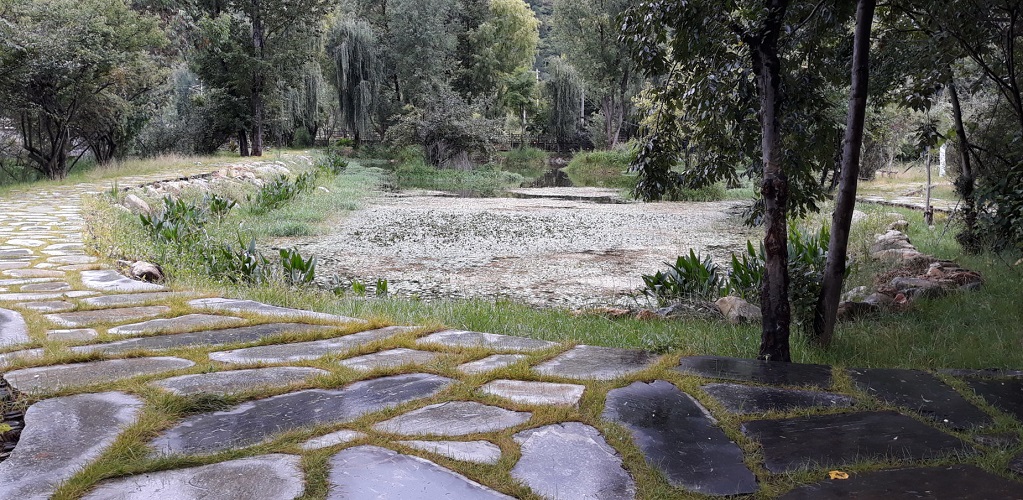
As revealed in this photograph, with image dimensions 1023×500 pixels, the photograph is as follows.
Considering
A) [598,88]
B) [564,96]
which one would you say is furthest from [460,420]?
[564,96]

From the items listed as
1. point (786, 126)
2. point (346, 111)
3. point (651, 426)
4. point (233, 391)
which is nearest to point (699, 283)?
point (786, 126)

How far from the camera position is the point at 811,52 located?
3443mm

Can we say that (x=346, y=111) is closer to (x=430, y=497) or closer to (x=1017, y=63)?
(x=1017, y=63)

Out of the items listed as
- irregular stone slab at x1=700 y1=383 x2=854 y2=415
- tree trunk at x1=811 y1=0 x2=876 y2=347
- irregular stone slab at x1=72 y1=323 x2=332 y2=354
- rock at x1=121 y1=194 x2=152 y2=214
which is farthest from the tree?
irregular stone slab at x1=700 y1=383 x2=854 y2=415

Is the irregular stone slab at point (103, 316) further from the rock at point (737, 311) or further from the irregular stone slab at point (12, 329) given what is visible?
the rock at point (737, 311)

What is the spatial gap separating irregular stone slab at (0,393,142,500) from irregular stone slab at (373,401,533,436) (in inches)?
25.4

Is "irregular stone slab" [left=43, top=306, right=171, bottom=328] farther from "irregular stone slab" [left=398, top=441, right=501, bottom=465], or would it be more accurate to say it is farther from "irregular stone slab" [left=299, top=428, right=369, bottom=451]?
"irregular stone slab" [left=398, top=441, right=501, bottom=465]

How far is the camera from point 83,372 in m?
2.10

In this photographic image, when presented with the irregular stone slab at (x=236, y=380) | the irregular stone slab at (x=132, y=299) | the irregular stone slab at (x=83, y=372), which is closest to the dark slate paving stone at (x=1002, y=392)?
the irregular stone slab at (x=236, y=380)

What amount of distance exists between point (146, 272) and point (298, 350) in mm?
2790

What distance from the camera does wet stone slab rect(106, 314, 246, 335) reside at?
268 cm

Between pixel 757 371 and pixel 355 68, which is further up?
pixel 355 68

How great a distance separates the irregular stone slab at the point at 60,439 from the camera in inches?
54.0

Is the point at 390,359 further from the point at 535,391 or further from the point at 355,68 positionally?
the point at 355,68
